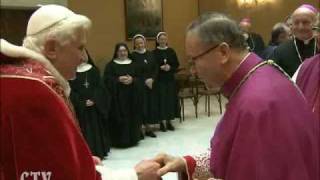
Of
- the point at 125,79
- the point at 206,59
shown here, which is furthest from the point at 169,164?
the point at 125,79

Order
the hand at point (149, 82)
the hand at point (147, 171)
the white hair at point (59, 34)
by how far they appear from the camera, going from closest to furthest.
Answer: the white hair at point (59, 34), the hand at point (147, 171), the hand at point (149, 82)

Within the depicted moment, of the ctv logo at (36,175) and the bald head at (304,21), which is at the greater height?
the bald head at (304,21)

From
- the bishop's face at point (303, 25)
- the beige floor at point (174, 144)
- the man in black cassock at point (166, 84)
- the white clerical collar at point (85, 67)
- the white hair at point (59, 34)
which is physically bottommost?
the beige floor at point (174, 144)

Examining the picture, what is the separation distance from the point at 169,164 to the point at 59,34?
0.92m

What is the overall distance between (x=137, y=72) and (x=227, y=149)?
23.0ft

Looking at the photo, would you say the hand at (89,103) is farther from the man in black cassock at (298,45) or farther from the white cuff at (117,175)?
the white cuff at (117,175)

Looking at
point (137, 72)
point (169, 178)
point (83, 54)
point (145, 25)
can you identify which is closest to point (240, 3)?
point (145, 25)

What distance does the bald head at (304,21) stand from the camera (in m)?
4.83

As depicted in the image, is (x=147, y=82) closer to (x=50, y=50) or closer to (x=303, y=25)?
(x=303, y=25)

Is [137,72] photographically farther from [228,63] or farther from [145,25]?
[228,63]

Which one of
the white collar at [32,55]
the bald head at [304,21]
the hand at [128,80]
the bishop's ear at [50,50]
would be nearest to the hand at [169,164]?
the white collar at [32,55]

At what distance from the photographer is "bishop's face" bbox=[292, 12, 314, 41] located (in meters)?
4.84

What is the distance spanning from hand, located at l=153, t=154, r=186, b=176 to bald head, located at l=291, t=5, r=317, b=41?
2706 mm

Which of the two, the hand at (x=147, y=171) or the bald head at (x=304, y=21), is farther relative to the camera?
the bald head at (x=304, y=21)
